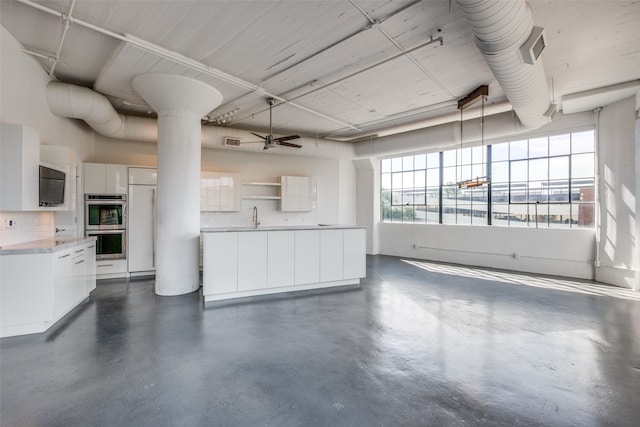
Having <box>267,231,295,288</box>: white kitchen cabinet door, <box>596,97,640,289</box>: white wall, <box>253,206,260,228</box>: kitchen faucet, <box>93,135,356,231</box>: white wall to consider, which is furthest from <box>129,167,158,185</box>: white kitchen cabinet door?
<box>596,97,640,289</box>: white wall

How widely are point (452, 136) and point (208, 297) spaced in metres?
5.76

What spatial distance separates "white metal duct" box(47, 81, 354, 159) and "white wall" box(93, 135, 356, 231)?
0.48 metres

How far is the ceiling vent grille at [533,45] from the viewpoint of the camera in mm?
2822

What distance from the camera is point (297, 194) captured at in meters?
8.06

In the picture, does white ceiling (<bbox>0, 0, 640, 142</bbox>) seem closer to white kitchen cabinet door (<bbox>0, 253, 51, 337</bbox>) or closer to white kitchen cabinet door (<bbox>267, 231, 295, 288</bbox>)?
white kitchen cabinet door (<bbox>267, 231, 295, 288</bbox>)

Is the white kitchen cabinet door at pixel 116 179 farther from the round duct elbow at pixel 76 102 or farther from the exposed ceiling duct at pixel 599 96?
the exposed ceiling duct at pixel 599 96

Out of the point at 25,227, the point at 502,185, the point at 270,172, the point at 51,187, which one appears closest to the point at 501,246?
the point at 502,185

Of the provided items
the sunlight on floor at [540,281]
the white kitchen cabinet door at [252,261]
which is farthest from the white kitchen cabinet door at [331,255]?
the sunlight on floor at [540,281]

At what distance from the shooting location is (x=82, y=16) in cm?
320

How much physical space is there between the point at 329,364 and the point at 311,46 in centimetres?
360

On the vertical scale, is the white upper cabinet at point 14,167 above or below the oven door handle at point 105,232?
above

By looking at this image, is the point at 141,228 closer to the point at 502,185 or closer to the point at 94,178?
the point at 94,178

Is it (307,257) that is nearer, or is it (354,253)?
(307,257)

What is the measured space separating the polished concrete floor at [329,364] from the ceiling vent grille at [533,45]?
9.40ft
